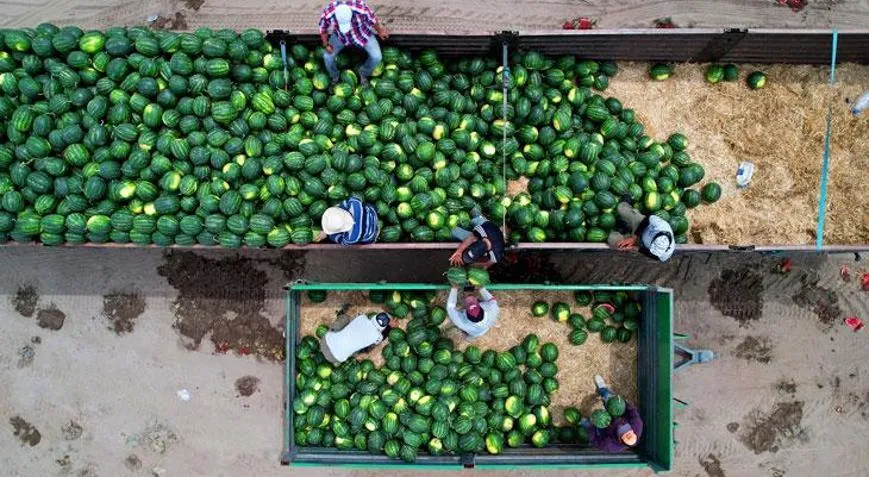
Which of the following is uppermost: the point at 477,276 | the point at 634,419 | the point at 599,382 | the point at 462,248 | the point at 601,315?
the point at 462,248

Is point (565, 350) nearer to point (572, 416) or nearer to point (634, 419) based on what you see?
point (572, 416)

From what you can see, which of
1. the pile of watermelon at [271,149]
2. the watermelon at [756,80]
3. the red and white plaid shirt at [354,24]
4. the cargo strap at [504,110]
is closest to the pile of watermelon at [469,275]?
the pile of watermelon at [271,149]

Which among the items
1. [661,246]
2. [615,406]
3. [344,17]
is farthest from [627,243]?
[344,17]

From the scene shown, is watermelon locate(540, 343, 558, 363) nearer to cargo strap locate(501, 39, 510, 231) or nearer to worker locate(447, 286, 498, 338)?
worker locate(447, 286, 498, 338)

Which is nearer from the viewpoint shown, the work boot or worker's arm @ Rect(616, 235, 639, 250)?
worker's arm @ Rect(616, 235, 639, 250)

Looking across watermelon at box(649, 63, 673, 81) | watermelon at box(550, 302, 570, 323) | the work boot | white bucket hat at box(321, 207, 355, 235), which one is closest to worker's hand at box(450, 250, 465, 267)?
white bucket hat at box(321, 207, 355, 235)

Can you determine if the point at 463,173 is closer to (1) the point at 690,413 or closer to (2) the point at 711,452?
(1) the point at 690,413
